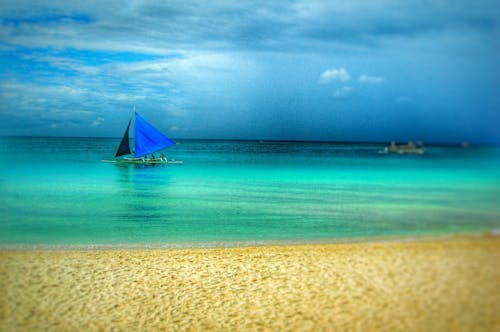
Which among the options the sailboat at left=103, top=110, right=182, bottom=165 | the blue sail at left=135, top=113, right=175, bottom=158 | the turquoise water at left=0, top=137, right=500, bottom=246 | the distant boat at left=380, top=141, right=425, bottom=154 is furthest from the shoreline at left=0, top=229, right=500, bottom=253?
the blue sail at left=135, top=113, right=175, bottom=158

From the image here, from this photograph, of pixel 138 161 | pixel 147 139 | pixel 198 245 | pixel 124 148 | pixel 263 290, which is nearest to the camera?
pixel 263 290

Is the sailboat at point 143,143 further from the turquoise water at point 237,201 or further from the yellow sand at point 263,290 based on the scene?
the yellow sand at point 263,290

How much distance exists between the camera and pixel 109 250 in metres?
4.18

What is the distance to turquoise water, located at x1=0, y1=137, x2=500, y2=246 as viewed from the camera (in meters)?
3.87

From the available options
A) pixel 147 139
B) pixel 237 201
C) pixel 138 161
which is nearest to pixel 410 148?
pixel 237 201

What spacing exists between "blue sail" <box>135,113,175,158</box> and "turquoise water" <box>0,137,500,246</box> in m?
0.76

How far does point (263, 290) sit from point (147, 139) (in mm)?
9856

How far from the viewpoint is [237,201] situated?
25.3ft

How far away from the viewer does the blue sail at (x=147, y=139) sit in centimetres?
1166

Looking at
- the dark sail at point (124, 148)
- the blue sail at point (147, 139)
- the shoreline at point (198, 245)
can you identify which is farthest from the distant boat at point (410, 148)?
the dark sail at point (124, 148)

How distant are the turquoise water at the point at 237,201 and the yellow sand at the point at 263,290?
54 centimetres

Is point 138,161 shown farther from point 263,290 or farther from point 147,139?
point 263,290

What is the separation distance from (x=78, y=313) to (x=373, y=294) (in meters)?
1.77

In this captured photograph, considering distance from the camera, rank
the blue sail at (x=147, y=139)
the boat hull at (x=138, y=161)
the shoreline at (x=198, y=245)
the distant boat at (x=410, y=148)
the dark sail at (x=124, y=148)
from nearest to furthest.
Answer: the shoreline at (x=198, y=245)
the distant boat at (x=410, y=148)
the blue sail at (x=147, y=139)
the dark sail at (x=124, y=148)
the boat hull at (x=138, y=161)
